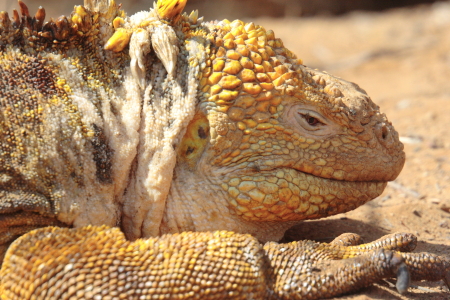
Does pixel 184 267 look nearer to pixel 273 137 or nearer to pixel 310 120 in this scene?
pixel 273 137

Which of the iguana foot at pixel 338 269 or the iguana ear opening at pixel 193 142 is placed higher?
the iguana ear opening at pixel 193 142

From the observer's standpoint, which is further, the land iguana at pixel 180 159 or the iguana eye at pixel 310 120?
the iguana eye at pixel 310 120

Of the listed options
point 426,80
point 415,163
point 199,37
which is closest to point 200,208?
point 199,37

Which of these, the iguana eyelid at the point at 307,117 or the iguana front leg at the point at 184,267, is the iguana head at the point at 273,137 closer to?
the iguana eyelid at the point at 307,117

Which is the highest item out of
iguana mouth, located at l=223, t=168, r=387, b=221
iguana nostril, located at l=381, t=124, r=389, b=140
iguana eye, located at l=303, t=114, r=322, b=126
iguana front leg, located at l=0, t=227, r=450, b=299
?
iguana nostril, located at l=381, t=124, r=389, b=140

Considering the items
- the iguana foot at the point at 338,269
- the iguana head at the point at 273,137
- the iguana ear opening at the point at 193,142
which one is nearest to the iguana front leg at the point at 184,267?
the iguana foot at the point at 338,269

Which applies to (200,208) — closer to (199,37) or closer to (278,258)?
(278,258)

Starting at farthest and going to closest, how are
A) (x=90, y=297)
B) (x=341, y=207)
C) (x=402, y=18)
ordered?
(x=402, y=18)
(x=341, y=207)
(x=90, y=297)

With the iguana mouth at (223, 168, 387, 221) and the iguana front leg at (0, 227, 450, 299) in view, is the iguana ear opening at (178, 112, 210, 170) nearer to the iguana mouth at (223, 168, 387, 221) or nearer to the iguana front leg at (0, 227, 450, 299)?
the iguana mouth at (223, 168, 387, 221)

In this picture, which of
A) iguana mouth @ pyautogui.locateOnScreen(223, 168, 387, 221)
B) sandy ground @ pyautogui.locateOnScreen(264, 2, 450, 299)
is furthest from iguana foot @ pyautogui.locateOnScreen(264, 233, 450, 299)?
iguana mouth @ pyautogui.locateOnScreen(223, 168, 387, 221)
